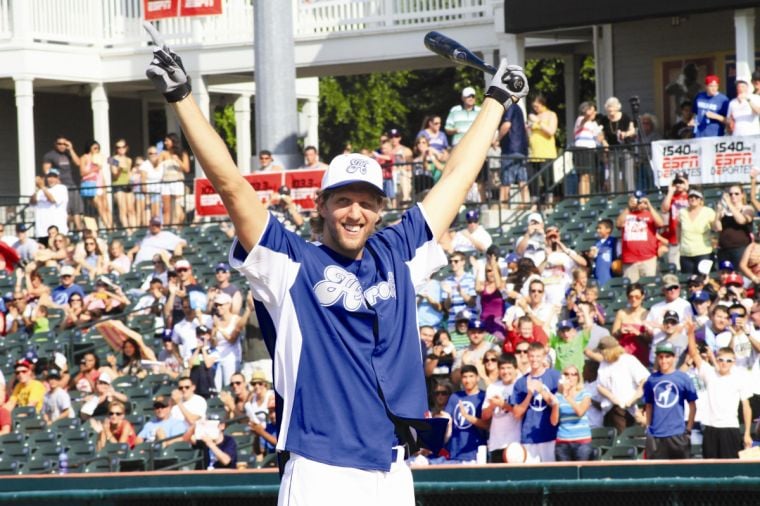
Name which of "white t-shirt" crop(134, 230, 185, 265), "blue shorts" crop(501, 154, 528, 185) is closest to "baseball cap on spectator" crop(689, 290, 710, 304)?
"blue shorts" crop(501, 154, 528, 185)

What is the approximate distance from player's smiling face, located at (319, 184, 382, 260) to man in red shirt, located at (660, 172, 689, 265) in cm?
1128

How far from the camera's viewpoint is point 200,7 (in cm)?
2480

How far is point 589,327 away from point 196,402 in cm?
378

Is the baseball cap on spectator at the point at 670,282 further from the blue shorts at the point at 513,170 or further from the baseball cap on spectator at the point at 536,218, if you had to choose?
the blue shorts at the point at 513,170

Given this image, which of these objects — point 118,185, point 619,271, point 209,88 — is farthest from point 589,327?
point 209,88

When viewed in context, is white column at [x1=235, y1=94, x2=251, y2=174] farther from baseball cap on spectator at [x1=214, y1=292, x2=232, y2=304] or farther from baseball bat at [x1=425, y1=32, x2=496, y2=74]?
baseball bat at [x1=425, y1=32, x2=496, y2=74]

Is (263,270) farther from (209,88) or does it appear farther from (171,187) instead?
(209,88)

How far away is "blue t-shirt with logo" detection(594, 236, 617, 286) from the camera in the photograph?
15.8m

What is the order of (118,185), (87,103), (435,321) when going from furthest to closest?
(87,103)
(118,185)
(435,321)

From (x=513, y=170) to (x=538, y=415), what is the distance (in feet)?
23.3

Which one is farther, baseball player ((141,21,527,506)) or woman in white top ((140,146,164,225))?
woman in white top ((140,146,164,225))

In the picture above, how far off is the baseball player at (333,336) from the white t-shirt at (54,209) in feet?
57.7

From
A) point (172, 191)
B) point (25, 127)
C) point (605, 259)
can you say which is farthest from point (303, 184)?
point (25, 127)

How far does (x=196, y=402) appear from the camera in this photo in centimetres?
1462
